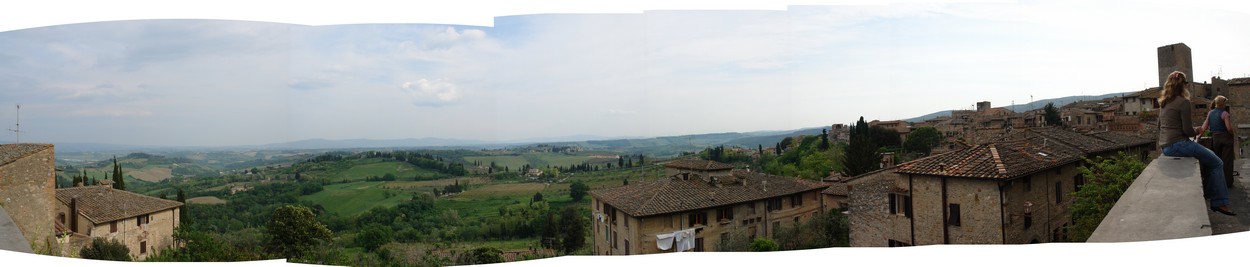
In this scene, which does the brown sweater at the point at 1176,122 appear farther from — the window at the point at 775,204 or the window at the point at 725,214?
the window at the point at 775,204

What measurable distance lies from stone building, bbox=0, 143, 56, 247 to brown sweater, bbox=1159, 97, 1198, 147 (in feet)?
38.5

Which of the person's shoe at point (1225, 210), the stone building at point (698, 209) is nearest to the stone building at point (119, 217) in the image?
the stone building at point (698, 209)

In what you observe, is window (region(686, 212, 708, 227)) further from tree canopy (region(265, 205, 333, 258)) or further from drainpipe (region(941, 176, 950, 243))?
tree canopy (region(265, 205, 333, 258))

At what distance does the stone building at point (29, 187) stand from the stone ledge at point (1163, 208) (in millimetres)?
11330

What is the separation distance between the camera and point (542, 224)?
17422mm

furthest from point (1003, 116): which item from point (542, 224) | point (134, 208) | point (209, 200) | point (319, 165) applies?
point (209, 200)

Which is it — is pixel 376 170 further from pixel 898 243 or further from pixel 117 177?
pixel 898 243

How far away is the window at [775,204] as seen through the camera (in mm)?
10491

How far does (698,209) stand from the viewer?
9.21 metres

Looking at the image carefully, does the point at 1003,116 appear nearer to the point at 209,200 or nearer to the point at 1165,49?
the point at 1165,49

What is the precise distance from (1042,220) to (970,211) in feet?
3.48

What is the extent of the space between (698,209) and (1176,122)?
5.81 m

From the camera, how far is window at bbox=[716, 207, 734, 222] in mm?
9423

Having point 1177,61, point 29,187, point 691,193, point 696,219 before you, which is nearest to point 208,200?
point 29,187
